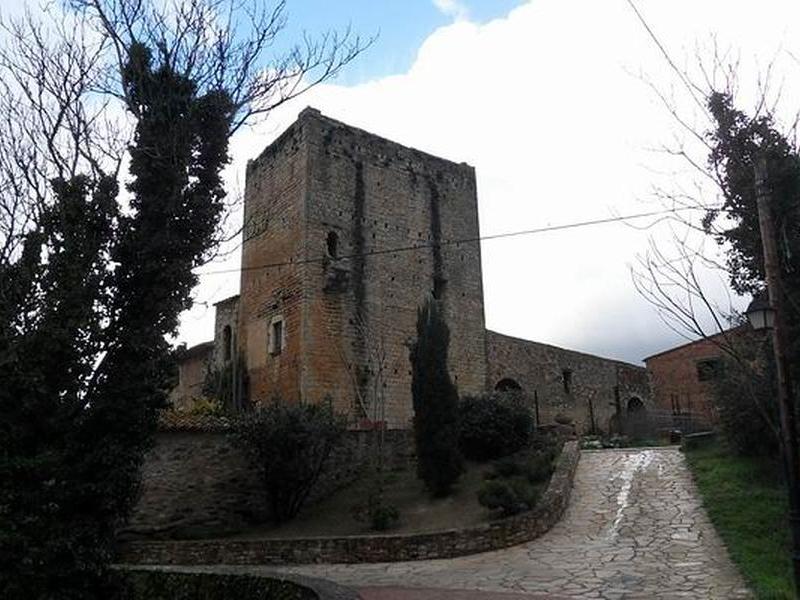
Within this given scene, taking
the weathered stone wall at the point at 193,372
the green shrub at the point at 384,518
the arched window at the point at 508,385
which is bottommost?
the green shrub at the point at 384,518

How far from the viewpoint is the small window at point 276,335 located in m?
20.6

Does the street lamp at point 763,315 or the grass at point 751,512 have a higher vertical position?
the street lamp at point 763,315

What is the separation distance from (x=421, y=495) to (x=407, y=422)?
5.70 metres

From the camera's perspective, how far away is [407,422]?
2059cm

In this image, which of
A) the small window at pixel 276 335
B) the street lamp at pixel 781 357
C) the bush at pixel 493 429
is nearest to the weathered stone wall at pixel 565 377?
the bush at pixel 493 429

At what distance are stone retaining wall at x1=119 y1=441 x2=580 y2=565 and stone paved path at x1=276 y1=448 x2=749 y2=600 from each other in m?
0.28

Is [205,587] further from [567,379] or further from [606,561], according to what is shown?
[567,379]

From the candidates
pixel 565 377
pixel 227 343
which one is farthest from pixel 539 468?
pixel 565 377

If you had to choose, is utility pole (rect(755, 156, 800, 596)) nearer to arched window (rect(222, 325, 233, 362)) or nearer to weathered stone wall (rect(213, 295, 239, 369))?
weathered stone wall (rect(213, 295, 239, 369))

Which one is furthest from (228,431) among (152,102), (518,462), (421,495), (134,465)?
(152,102)

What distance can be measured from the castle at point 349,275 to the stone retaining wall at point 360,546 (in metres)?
6.73

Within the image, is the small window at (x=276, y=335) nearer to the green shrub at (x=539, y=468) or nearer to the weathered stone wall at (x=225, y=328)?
the weathered stone wall at (x=225, y=328)

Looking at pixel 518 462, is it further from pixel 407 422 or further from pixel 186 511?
pixel 186 511

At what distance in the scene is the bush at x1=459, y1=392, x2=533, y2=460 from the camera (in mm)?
16156
